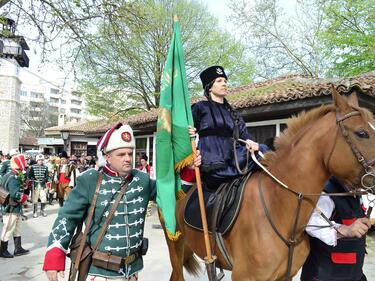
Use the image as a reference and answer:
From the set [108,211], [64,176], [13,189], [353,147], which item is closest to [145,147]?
[64,176]

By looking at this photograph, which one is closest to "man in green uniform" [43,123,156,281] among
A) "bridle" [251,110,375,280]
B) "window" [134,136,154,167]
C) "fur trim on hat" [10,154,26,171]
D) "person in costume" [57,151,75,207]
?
Answer: "bridle" [251,110,375,280]

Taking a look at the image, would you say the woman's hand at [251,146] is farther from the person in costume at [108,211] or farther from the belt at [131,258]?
the belt at [131,258]

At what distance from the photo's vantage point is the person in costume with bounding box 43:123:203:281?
2295 millimetres

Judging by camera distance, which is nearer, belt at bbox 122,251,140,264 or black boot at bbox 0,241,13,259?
belt at bbox 122,251,140,264

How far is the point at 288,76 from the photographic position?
13.7 metres

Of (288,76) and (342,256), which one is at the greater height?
(288,76)

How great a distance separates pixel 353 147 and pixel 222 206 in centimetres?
112

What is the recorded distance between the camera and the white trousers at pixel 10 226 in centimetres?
634

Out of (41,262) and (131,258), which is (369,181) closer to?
(131,258)

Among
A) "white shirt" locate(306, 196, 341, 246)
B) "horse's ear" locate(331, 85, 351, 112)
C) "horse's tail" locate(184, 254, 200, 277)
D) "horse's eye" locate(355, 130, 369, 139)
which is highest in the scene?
"horse's ear" locate(331, 85, 351, 112)

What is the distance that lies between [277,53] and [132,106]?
1000cm

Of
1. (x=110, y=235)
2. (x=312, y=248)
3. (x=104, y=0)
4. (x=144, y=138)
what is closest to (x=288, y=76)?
(x=144, y=138)

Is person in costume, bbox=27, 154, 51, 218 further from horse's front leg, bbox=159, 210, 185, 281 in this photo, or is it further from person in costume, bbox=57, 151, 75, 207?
horse's front leg, bbox=159, 210, 185, 281

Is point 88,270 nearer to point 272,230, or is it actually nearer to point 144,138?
point 272,230
